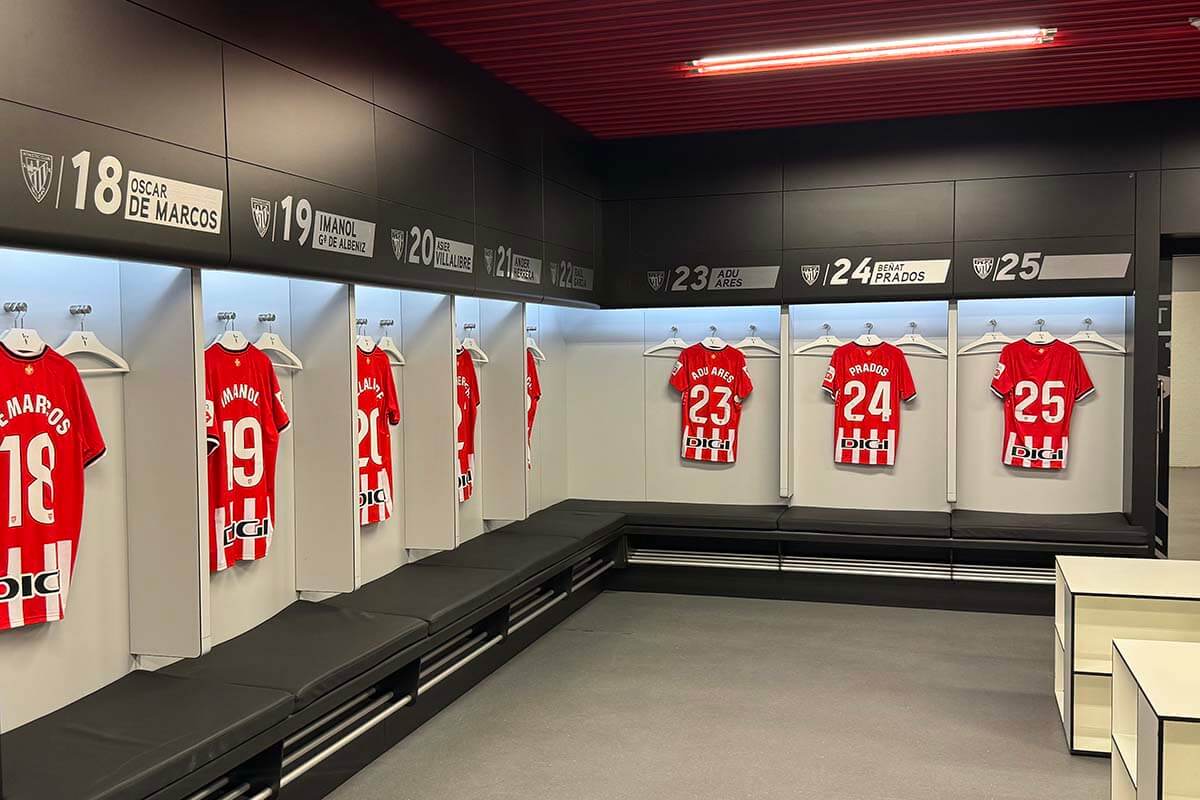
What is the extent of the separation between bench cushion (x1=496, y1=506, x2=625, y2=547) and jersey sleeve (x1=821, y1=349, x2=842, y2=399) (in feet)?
5.12

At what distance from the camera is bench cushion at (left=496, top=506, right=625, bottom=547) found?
5.80m

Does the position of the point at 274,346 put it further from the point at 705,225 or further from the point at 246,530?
the point at 705,225

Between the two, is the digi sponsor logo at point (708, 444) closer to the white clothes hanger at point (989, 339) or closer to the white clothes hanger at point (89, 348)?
the white clothes hanger at point (989, 339)

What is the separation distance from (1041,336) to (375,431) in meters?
4.06

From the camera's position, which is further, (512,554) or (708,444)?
(708,444)

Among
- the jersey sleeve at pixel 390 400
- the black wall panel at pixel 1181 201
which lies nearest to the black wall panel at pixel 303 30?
the jersey sleeve at pixel 390 400

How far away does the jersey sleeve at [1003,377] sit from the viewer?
6262mm

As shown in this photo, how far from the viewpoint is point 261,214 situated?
130 inches

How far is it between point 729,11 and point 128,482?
2.82 m

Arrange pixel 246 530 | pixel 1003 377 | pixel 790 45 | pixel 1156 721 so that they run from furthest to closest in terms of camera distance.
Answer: pixel 1003 377 < pixel 790 45 < pixel 246 530 < pixel 1156 721

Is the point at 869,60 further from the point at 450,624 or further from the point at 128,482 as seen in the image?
the point at 128,482

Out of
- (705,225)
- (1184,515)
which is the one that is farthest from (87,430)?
(1184,515)

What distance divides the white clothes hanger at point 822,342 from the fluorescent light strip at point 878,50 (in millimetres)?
2230

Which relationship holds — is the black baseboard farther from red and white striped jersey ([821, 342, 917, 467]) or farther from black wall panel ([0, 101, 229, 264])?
black wall panel ([0, 101, 229, 264])
